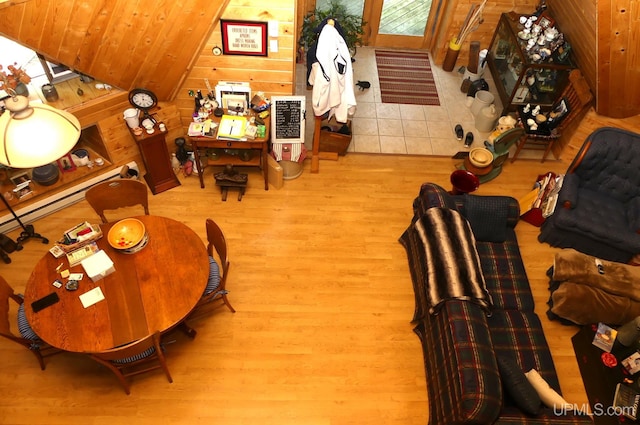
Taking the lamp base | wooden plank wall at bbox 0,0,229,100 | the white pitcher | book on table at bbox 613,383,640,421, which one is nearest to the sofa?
book on table at bbox 613,383,640,421

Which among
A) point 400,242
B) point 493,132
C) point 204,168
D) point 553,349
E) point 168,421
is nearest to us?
point 168,421

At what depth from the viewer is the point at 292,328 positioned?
3.89 metres

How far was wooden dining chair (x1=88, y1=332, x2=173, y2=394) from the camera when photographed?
290 centimetres

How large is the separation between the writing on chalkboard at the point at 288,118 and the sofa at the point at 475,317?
1500mm

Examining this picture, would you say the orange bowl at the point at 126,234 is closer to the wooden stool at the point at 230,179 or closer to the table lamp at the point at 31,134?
the table lamp at the point at 31,134

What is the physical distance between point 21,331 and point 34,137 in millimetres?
1843

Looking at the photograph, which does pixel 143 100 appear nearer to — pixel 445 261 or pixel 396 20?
pixel 445 261

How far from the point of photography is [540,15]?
18.5ft

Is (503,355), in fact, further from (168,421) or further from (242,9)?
(242,9)

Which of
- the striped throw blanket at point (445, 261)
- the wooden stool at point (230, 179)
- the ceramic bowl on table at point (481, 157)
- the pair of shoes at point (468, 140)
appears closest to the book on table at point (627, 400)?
the striped throw blanket at point (445, 261)

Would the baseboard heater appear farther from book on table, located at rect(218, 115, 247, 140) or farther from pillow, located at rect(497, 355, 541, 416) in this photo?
pillow, located at rect(497, 355, 541, 416)

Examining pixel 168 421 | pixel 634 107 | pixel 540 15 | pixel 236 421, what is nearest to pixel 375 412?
pixel 236 421

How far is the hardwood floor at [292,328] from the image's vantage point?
3.43 metres

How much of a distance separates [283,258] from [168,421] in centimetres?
169
